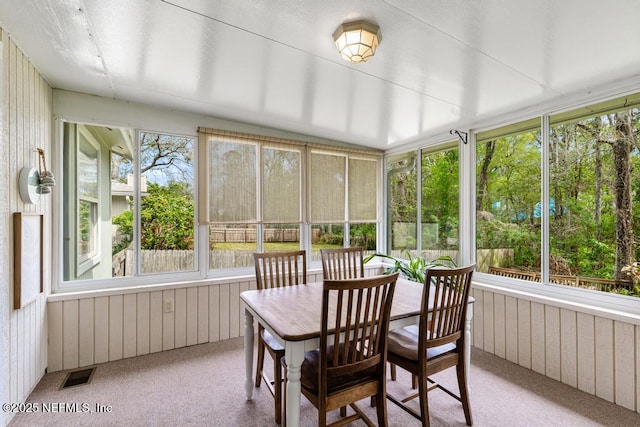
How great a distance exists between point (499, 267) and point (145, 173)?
369 centimetres

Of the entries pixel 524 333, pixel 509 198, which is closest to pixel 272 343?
pixel 524 333

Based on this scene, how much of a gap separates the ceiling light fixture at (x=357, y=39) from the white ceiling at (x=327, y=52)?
43mm

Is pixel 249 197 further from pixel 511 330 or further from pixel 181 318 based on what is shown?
pixel 511 330

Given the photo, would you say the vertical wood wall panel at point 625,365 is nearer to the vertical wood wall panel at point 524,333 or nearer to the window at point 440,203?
the vertical wood wall panel at point 524,333

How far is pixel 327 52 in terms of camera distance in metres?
1.94

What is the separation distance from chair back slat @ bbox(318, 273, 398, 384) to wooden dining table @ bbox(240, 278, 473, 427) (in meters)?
0.11

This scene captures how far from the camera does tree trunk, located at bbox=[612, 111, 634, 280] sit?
2.22 metres

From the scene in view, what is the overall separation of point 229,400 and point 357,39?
99.2 inches

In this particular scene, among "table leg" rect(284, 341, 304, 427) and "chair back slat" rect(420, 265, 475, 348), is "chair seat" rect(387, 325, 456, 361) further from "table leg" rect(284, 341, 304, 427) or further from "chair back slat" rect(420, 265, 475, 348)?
"table leg" rect(284, 341, 304, 427)

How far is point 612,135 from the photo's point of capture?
2.32 meters

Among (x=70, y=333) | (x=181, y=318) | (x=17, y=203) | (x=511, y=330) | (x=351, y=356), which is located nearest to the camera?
(x=351, y=356)

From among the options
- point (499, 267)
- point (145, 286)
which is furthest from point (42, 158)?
point (499, 267)

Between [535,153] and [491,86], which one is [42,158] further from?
[535,153]

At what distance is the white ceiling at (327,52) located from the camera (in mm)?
1541
